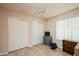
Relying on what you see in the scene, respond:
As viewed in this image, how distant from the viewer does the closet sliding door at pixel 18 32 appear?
2.40m

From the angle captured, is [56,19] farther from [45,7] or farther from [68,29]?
[45,7]

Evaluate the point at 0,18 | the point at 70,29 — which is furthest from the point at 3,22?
the point at 70,29

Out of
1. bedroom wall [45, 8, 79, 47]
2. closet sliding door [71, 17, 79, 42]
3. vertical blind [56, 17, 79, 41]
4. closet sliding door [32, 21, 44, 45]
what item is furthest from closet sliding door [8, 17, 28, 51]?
closet sliding door [71, 17, 79, 42]

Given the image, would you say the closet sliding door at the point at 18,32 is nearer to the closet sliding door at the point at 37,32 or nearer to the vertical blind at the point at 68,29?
the closet sliding door at the point at 37,32

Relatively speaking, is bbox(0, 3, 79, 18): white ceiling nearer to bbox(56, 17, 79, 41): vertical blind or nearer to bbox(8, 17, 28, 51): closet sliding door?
bbox(56, 17, 79, 41): vertical blind

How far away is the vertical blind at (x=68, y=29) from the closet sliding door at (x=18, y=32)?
3.59 ft

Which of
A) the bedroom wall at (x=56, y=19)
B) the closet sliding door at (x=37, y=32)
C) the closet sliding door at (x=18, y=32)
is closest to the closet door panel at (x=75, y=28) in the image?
the bedroom wall at (x=56, y=19)

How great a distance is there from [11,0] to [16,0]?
8 centimetres

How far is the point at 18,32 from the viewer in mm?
2543

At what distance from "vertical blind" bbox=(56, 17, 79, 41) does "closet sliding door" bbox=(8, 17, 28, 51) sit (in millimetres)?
1093

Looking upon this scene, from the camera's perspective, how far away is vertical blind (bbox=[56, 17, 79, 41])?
212cm

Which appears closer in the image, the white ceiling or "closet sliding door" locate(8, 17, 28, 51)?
the white ceiling

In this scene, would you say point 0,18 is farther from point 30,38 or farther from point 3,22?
point 30,38

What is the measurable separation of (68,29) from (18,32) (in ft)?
5.20
